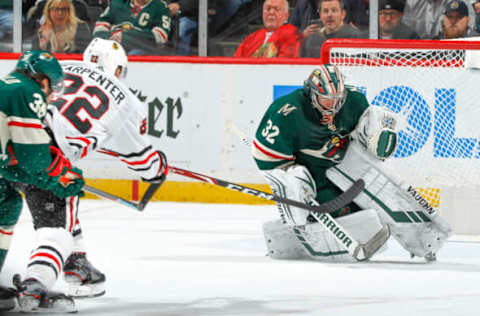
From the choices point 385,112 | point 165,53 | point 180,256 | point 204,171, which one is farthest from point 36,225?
point 165,53

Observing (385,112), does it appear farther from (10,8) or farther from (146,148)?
(10,8)

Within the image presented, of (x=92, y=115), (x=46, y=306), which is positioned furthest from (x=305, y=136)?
(x=46, y=306)

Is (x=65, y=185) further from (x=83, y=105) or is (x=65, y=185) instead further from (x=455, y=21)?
(x=455, y=21)

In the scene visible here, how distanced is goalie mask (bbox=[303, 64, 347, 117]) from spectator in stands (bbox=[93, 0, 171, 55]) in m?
2.90

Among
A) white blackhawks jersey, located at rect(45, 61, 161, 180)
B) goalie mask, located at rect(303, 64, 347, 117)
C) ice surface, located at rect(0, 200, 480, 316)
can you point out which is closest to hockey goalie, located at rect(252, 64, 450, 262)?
goalie mask, located at rect(303, 64, 347, 117)

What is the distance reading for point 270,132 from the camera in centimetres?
375

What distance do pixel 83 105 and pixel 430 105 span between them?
236cm

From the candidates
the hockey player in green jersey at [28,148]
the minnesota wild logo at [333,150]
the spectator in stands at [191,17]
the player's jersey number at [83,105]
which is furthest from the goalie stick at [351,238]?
the spectator in stands at [191,17]

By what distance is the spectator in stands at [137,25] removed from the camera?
6.39 meters

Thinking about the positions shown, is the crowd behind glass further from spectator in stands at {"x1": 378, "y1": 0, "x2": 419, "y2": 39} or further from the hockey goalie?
the hockey goalie

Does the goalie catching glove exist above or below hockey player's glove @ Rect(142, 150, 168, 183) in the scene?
above

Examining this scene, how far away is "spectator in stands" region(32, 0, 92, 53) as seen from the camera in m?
6.48

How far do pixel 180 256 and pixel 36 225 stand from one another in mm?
1372

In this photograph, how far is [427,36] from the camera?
6.17 meters
